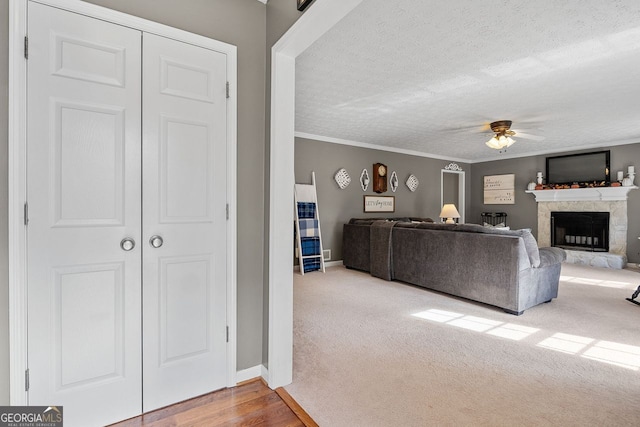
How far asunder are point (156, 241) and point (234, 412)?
40.0 inches

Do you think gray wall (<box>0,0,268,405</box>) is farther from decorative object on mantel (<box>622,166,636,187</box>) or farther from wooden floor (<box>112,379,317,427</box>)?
decorative object on mantel (<box>622,166,636,187</box>)

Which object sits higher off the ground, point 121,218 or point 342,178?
point 342,178

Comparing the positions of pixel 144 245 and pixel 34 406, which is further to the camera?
pixel 144 245

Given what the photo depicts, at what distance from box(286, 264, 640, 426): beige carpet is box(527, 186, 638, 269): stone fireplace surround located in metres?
2.48

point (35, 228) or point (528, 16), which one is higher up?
point (528, 16)

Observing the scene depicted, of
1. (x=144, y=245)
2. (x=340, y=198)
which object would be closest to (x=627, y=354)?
(x=144, y=245)

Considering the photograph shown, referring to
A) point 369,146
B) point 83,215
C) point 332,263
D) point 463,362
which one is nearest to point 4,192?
point 83,215

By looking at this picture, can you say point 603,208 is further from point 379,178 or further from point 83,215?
point 83,215

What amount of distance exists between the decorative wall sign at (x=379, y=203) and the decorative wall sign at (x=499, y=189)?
2869mm

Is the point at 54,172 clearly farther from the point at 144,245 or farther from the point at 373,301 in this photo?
the point at 373,301

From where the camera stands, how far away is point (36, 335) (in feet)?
4.59

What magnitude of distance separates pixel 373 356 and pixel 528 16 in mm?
2605

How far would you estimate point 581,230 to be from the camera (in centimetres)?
635

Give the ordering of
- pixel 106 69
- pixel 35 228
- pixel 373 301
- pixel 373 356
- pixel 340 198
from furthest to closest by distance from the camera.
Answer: pixel 340 198 < pixel 373 301 < pixel 373 356 < pixel 106 69 < pixel 35 228
